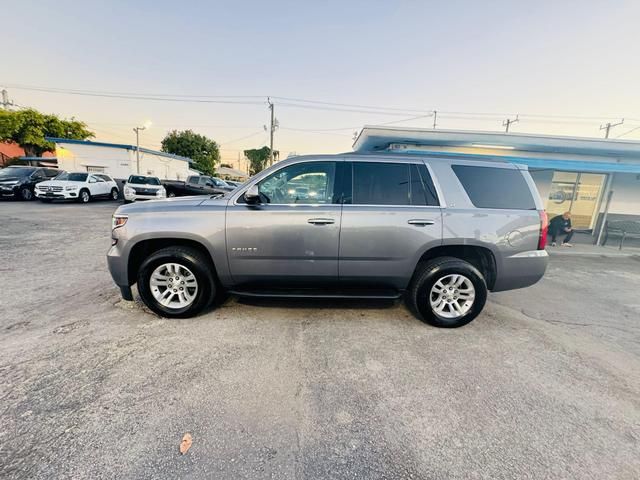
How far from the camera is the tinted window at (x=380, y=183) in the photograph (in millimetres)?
3393

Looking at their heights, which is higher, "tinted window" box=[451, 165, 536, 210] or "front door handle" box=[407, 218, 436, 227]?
Answer: "tinted window" box=[451, 165, 536, 210]

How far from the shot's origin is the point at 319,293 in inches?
134

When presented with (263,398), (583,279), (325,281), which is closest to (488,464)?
(263,398)

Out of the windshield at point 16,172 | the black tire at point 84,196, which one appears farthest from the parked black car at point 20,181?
the black tire at point 84,196

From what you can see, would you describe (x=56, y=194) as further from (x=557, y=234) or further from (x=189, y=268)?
(x=557, y=234)

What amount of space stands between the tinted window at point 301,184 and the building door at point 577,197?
10.4 metres

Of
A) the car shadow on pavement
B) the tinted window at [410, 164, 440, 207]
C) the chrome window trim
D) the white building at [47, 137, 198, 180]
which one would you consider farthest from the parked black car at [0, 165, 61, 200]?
the tinted window at [410, 164, 440, 207]

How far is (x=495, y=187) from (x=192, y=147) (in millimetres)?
53526

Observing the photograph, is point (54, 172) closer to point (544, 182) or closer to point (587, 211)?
point (544, 182)

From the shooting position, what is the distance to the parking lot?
5.77 feet

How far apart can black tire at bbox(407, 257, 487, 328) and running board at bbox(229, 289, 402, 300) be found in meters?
0.26

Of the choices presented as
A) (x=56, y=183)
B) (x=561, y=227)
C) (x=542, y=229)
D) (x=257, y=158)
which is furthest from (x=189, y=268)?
(x=257, y=158)

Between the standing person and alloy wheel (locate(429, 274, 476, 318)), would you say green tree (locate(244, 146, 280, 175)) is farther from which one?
alloy wheel (locate(429, 274, 476, 318))

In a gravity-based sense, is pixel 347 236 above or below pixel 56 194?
above
